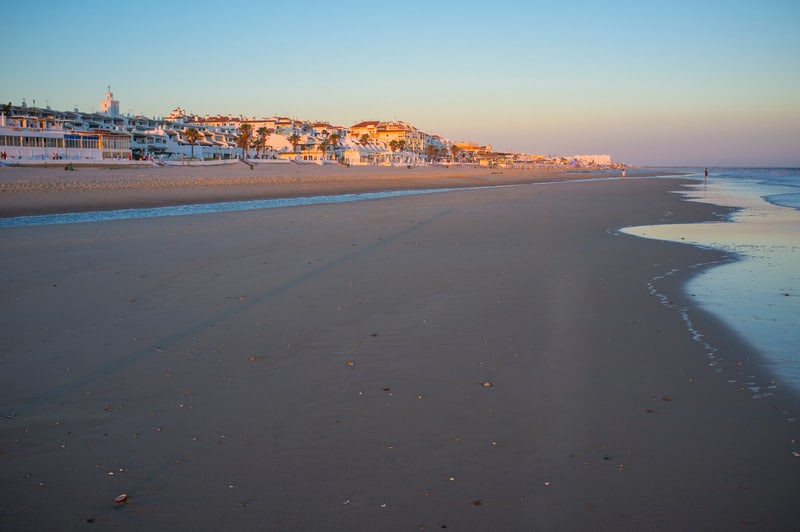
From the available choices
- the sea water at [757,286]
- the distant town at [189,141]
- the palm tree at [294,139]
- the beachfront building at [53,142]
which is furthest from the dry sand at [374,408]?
the palm tree at [294,139]

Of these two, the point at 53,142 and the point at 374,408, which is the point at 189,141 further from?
the point at 374,408

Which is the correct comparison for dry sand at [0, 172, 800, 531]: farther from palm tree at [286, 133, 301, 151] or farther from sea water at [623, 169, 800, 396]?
palm tree at [286, 133, 301, 151]

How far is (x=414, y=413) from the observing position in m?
4.68

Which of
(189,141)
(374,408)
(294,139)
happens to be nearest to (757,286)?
(374,408)

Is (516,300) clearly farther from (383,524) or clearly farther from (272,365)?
(383,524)

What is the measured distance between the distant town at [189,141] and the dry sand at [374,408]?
52396 mm

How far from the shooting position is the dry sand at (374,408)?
11.3 ft

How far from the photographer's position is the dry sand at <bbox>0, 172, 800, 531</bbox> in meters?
3.43

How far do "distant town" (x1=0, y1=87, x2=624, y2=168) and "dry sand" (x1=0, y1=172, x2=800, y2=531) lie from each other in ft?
172

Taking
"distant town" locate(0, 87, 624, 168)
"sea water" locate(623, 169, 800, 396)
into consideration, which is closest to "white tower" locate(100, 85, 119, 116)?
"distant town" locate(0, 87, 624, 168)

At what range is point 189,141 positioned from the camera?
85.0 meters

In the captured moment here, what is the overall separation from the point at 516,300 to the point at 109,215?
58.9 feet

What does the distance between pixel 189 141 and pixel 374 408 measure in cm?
8733

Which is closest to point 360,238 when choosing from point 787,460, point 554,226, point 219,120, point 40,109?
point 554,226
